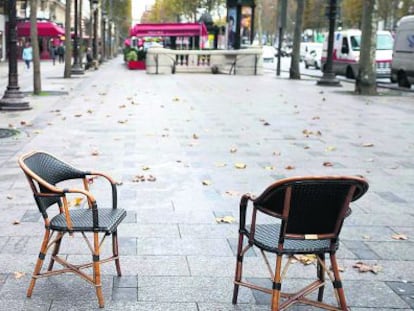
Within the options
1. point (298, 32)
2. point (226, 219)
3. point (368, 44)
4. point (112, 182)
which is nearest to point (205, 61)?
point (298, 32)

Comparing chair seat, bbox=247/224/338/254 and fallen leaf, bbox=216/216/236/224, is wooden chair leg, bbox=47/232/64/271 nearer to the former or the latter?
chair seat, bbox=247/224/338/254

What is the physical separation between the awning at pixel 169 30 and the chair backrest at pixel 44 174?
38198 millimetres

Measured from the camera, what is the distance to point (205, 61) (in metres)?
35.8

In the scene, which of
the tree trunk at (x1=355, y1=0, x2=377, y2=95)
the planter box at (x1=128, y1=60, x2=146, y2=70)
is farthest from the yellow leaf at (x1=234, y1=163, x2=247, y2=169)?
the planter box at (x1=128, y1=60, x2=146, y2=70)

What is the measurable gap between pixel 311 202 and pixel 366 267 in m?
1.53

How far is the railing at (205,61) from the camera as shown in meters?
33.6

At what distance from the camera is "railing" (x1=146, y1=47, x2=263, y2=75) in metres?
33.6

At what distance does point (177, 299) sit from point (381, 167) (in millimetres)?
5392

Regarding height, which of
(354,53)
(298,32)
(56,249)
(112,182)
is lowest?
(56,249)

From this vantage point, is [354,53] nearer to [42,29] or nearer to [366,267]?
[366,267]

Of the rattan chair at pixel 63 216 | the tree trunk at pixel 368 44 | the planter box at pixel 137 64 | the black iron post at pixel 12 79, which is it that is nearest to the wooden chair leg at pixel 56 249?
the rattan chair at pixel 63 216

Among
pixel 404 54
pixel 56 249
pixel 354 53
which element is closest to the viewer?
pixel 56 249

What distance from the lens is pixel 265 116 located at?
567 inches

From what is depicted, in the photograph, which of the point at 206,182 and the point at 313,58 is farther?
the point at 313,58
